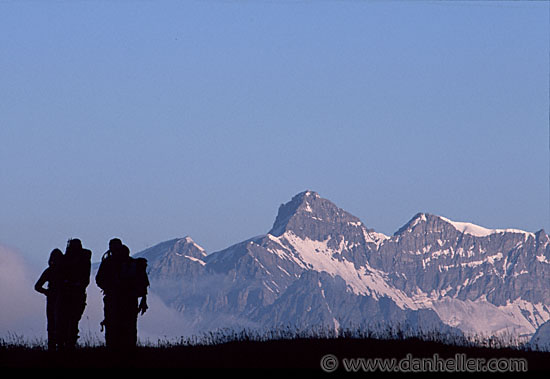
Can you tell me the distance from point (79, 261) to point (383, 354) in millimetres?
6860

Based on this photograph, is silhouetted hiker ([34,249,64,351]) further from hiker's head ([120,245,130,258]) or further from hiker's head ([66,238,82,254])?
hiker's head ([120,245,130,258])

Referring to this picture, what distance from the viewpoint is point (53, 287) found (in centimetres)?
2553

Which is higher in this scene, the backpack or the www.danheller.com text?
the backpack

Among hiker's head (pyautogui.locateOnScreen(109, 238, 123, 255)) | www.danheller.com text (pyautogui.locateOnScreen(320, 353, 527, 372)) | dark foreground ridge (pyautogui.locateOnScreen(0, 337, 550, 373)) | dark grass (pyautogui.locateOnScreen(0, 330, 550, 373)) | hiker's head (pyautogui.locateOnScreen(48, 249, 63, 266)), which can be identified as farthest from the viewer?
hiker's head (pyautogui.locateOnScreen(48, 249, 63, 266))

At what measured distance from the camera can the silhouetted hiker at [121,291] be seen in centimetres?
2434

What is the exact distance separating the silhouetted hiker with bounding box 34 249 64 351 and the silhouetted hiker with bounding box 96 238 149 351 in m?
1.18

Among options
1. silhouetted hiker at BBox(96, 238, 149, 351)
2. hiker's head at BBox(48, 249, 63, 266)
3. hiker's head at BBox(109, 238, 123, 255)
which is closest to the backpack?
silhouetted hiker at BBox(96, 238, 149, 351)

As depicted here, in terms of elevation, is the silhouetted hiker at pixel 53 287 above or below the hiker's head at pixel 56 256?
below

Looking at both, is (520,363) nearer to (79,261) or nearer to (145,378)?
(145,378)

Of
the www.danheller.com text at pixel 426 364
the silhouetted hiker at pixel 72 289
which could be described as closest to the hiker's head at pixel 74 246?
the silhouetted hiker at pixel 72 289

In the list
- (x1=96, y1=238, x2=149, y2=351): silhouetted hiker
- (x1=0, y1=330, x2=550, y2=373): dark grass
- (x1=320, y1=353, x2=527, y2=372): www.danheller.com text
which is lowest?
(x1=320, y1=353, x2=527, y2=372): www.danheller.com text

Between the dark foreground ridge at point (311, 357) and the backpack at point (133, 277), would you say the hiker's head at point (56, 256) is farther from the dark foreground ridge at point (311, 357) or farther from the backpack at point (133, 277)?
the dark foreground ridge at point (311, 357)

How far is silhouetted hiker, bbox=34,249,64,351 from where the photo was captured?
25234mm

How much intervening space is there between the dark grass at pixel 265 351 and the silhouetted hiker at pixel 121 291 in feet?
1.37
